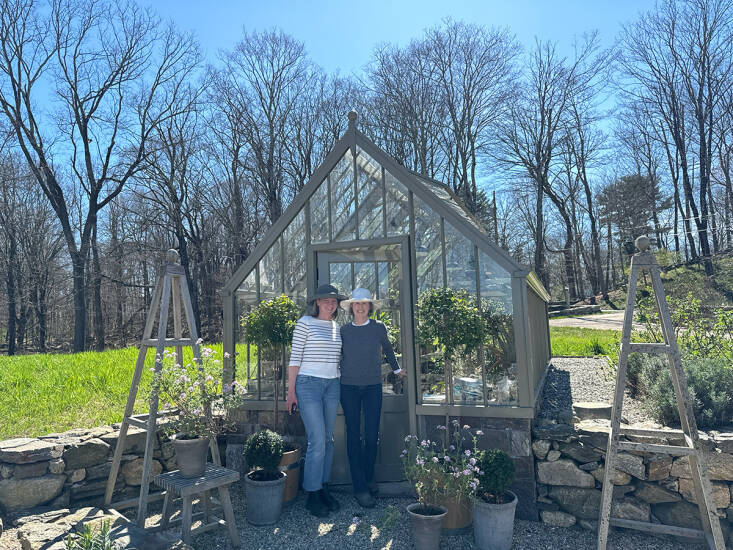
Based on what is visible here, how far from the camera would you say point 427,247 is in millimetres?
4758

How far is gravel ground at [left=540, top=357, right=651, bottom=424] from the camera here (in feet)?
17.4

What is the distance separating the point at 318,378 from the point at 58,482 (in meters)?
2.34

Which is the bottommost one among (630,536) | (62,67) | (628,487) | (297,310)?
→ (630,536)

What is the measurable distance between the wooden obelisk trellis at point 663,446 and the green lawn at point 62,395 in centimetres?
372

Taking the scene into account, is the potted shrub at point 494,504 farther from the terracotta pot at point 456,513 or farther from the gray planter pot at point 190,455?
the gray planter pot at point 190,455

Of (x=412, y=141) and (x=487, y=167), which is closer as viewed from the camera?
(x=412, y=141)

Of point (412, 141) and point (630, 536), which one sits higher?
point (412, 141)

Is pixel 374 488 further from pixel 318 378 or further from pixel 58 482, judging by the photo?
pixel 58 482

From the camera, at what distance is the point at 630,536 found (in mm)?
3857

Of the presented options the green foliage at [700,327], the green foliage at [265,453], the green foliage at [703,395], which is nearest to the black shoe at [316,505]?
the green foliage at [265,453]

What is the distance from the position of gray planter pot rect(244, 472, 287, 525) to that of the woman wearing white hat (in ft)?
2.34

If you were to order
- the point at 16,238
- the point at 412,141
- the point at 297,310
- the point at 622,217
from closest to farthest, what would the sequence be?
the point at 297,310, the point at 412,141, the point at 16,238, the point at 622,217

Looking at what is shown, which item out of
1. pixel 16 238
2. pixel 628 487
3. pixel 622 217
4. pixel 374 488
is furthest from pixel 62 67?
pixel 622 217

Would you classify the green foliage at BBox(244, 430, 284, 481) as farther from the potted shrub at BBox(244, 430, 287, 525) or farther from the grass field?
the grass field
